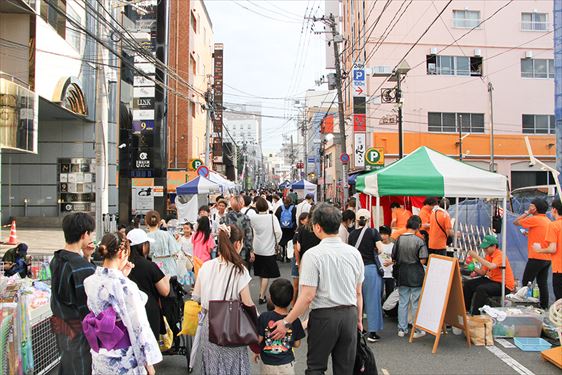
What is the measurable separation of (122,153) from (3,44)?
5.51 meters

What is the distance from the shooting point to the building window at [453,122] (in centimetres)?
3312

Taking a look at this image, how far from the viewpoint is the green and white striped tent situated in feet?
24.5

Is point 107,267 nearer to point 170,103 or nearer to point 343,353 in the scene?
point 343,353

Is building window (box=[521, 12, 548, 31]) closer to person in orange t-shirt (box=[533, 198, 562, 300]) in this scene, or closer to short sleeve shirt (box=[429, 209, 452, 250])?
short sleeve shirt (box=[429, 209, 452, 250])

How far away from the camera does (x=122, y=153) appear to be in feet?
62.3

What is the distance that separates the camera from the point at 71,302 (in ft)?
11.9

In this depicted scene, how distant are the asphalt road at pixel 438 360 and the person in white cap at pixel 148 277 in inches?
47.3

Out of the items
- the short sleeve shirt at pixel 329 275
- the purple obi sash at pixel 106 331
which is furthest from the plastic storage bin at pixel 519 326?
the purple obi sash at pixel 106 331

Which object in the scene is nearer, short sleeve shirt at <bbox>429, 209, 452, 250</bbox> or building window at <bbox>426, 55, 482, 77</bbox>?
short sleeve shirt at <bbox>429, 209, 452, 250</bbox>

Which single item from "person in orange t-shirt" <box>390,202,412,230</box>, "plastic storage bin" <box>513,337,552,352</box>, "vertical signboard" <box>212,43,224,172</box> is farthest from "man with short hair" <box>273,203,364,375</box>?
"vertical signboard" <box>212,43,224,172</box>

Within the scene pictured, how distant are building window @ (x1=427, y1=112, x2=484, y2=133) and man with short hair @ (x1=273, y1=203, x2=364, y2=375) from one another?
31.2m

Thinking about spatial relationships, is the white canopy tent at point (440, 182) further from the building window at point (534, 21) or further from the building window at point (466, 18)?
the building window at point (534, 21)

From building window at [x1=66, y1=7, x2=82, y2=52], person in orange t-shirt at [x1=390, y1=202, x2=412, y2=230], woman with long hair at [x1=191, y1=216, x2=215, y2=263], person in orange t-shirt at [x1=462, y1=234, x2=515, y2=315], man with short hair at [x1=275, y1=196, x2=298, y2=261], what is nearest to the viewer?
person in orange t-shirt at [x1=462, y1=234, x2=515, y2=315]

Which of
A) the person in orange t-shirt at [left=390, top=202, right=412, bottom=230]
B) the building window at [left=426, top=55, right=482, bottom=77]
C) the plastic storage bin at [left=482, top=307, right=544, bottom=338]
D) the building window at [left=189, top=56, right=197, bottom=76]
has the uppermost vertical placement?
the building window at [left=189, top=56, right=197, bottom=76]
